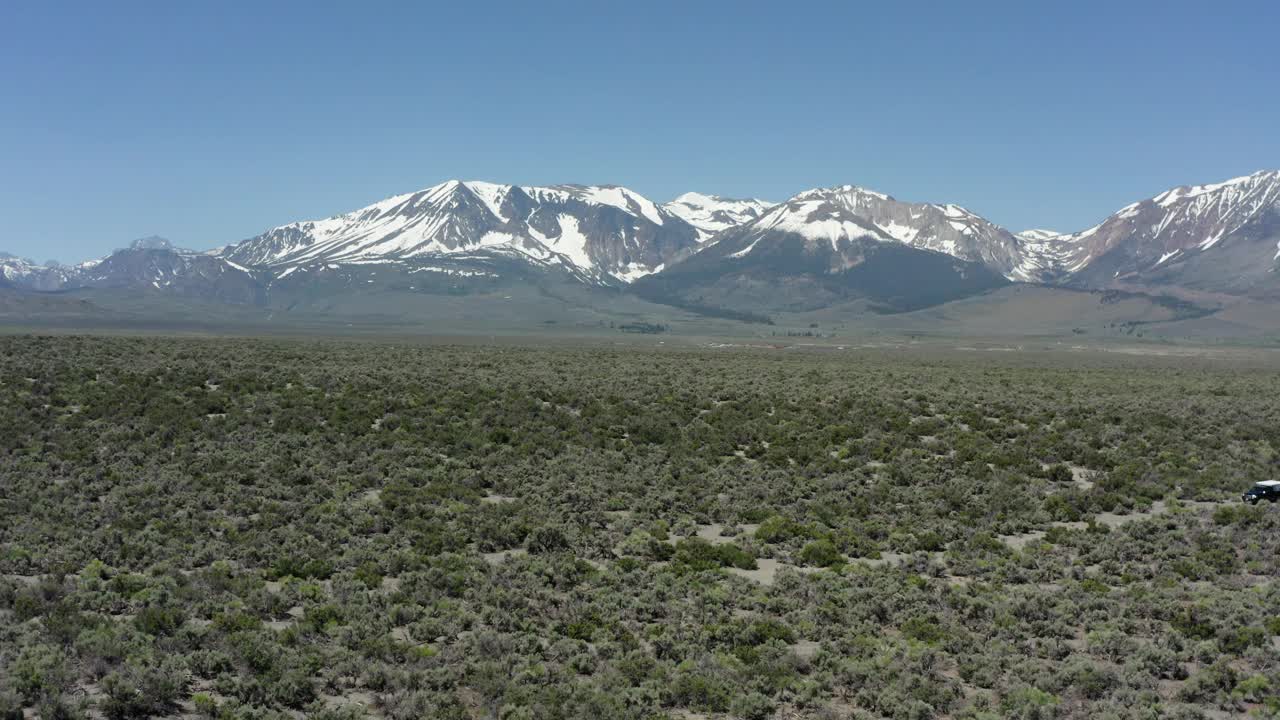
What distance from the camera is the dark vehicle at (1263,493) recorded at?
2875cm

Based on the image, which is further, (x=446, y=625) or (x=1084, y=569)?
(x=1084, y=569)

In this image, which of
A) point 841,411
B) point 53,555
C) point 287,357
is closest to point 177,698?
point 53,555

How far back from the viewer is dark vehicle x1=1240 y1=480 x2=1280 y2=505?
28.8 metres

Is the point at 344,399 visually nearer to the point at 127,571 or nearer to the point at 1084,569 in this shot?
the point at 127,571

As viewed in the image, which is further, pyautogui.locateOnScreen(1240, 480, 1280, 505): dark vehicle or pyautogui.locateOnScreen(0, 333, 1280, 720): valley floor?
pyautogui.locateOnScreen(1240, 480, 1280, 505): dark vehicle

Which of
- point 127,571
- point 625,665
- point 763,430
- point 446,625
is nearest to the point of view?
point 625,665

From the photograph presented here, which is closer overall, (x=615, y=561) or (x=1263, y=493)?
(x=615, y=561)

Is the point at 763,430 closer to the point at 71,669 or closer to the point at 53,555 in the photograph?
the point at 53,555

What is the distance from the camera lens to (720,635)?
17.0 metres

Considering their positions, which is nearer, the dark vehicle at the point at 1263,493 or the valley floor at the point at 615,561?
the valley floor at the point at 615,561

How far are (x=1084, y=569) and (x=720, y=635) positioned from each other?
372 inches

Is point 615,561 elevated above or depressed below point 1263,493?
below

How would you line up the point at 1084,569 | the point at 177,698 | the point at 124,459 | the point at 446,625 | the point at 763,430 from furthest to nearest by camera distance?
the point at 763,430, the point at 124,459, the point at 1084,569, the point at 446,625, the point at 177,698

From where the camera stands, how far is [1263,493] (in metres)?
28.8
